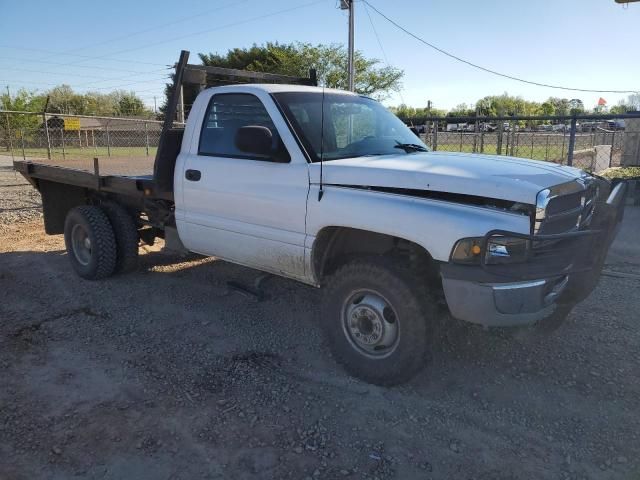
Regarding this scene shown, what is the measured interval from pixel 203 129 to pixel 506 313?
2.99 metres

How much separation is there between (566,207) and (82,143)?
28.3 metres

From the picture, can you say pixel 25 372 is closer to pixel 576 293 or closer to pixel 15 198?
pixel 576 293

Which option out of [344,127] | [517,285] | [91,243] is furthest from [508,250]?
[91,243]

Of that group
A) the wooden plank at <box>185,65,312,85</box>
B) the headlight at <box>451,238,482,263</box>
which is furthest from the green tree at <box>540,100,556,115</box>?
the headlight at <box>451,238,482,263</box>

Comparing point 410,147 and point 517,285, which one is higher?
point 410,147

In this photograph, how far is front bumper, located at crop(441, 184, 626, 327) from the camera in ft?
10.0

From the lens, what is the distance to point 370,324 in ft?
12.0

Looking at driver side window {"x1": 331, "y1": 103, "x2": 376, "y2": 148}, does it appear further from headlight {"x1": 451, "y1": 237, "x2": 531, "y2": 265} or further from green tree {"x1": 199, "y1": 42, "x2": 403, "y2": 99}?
green tree {"x1": 199, "y1": 42, "x2": 403, "y2": 99}

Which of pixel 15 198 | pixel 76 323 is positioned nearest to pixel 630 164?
A: pixel 76 323

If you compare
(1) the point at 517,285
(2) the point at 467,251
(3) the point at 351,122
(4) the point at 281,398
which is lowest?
A: (4) the point at 281,398

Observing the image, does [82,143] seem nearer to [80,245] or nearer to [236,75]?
[80,245]

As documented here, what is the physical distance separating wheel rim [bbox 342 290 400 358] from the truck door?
528mm

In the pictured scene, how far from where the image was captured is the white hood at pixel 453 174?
3105 mm


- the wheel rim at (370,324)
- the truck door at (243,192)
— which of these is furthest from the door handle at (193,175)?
the wheel rim at (370,324)
